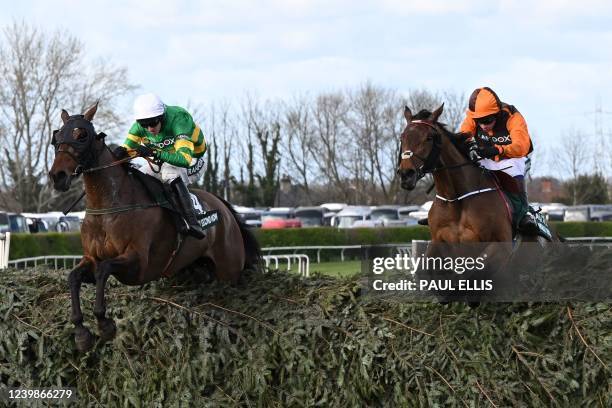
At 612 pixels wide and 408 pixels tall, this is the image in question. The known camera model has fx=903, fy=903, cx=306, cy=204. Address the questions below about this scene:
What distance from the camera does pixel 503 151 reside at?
693 cm

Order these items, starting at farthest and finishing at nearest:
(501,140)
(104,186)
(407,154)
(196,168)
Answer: (196,168) < (104,186) < (501,140) < (407,154)

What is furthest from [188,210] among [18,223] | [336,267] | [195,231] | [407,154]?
[18,223]

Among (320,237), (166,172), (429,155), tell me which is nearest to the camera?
(429,155)

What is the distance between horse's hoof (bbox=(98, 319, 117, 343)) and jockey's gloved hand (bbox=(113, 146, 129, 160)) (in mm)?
1422

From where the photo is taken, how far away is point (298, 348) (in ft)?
21.0

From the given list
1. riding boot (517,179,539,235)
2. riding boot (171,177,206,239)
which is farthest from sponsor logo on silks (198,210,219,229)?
riding boot (517,179,539,235)

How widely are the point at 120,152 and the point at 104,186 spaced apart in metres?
0.42

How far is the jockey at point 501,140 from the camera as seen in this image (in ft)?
22.4

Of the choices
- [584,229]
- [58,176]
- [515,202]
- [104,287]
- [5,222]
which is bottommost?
[584,229]

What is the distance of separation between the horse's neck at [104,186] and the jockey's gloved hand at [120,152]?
11 cm

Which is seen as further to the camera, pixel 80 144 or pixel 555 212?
pixel 555 212

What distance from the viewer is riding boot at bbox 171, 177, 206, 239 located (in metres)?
7.56

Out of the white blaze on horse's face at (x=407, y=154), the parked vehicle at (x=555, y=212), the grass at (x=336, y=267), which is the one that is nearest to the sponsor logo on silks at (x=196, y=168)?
the white blaze on horse's face at (x=407, y=154)

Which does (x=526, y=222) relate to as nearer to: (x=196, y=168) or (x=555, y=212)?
(x=196, y=168)
